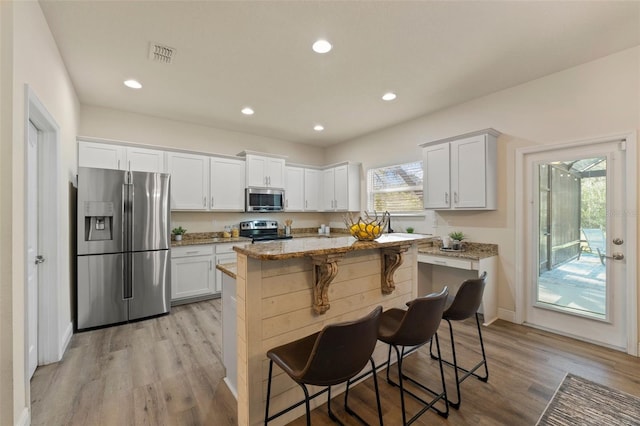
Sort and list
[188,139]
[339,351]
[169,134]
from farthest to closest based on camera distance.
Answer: [188,139] → [169,134] → [339,351]

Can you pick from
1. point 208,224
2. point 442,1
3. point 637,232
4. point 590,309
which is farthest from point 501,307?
point 208,224

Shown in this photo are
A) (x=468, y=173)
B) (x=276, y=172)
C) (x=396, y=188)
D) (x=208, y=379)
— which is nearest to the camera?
(x=208, y=379)

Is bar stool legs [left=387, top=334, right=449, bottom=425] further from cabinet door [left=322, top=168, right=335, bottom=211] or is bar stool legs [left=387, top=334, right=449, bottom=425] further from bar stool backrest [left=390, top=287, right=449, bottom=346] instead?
cabinet door [left=322, top=168, right=335, bottom=211]

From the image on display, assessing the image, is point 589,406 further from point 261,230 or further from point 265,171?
point 265,171

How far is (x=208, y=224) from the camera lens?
481cm

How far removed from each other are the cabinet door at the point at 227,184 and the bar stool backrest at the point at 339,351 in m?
3.84

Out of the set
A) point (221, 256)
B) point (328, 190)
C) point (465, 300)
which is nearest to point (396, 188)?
point (328, 190)

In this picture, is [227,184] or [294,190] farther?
[294,190]

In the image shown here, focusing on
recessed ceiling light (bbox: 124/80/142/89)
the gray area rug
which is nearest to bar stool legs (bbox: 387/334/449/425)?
the gray area rug

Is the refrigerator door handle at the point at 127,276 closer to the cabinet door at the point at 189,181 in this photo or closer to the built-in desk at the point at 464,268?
the cabinet door at the point at 189,181

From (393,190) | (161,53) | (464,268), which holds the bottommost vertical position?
(464,268)

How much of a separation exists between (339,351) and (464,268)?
2.70 m

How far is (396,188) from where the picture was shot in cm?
476

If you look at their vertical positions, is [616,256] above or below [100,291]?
above
